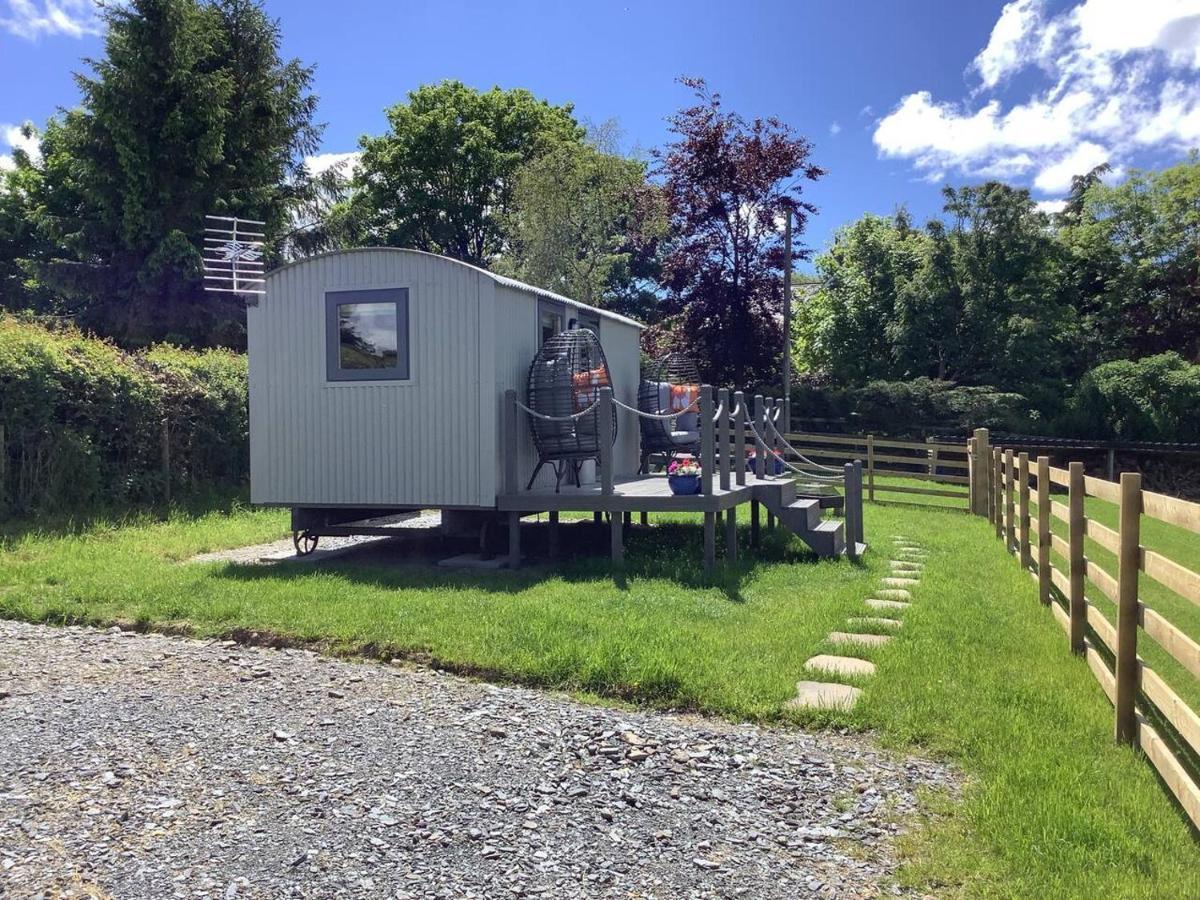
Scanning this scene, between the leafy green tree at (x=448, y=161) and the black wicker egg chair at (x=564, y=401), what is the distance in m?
22.2

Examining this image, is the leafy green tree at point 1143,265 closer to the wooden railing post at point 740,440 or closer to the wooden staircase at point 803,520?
the wooden staircase at point 803,520

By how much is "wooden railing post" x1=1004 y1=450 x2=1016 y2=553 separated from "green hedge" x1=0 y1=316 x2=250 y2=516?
9.76m

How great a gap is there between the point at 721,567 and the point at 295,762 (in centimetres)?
482

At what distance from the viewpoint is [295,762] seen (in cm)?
371

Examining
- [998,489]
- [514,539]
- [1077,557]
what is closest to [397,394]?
[514,539]

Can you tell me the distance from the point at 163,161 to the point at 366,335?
14086 millimetres

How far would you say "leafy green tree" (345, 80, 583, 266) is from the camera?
30281 mm

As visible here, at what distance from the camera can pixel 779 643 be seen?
535 centimetres

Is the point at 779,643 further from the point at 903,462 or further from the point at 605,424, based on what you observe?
the point at 903,462

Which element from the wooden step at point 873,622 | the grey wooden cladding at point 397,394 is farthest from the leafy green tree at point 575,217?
the wooden step at point 873,622

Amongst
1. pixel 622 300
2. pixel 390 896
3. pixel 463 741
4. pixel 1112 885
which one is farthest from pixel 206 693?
pixel 622 300

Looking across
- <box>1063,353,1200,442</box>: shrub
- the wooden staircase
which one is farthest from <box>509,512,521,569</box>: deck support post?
<box>1063,353,1200,442</box>: shrub

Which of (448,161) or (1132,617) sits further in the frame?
(448,161)

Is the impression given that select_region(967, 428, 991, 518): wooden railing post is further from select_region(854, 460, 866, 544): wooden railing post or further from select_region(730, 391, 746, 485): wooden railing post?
select_region(730, 391, 746, 485): wooden railing post
